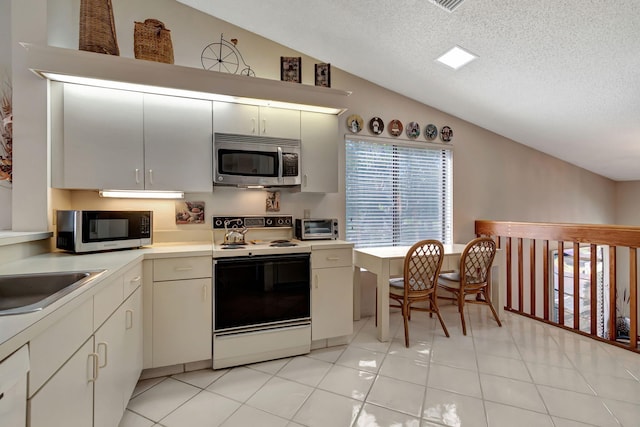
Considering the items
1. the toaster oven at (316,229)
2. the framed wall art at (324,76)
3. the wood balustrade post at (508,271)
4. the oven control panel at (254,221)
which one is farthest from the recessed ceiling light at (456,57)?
the wood balustrade post at (508,271)

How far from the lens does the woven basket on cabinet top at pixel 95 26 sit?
6.76ft

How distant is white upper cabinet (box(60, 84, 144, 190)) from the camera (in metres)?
2.07

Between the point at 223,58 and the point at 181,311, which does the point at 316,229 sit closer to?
the point at 181,311

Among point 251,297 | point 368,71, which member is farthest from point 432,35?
point 251,297

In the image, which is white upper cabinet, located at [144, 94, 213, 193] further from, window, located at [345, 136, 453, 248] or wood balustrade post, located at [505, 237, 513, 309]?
wood balustrade post, located at [505, 237, 513, 309]

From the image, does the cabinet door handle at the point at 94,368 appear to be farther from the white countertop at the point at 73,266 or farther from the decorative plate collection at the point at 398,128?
the decorative plate collection at the point at 398,128

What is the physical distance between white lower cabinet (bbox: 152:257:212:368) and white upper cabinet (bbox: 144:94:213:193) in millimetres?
653

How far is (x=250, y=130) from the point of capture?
2.55 meters

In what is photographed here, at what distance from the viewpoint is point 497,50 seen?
2.39 meters

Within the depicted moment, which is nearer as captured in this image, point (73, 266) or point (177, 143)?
point (73, 266)

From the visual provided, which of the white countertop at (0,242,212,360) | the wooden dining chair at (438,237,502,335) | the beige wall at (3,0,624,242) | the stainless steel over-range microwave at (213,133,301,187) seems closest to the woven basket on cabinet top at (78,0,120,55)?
the beige wall at (3,0,624,242)

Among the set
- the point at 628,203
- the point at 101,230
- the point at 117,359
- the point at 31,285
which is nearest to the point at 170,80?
the point at 101,230

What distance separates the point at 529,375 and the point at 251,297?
2.14 m

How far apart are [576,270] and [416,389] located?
2232mm
